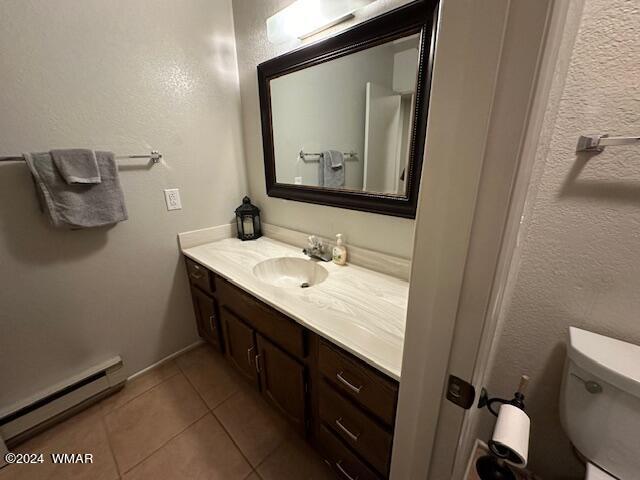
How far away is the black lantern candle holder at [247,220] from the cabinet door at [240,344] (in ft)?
1.82

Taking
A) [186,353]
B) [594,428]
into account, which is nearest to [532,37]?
[594,428]

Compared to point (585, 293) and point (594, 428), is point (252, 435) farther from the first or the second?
point (585, 293)

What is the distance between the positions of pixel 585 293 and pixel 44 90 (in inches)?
87.7

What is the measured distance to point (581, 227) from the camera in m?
0.80

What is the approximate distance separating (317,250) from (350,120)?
687 millimetres

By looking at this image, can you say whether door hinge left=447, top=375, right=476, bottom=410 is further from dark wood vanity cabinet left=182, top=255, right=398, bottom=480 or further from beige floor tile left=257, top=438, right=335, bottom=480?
beige floor tile left=257, top=438, right=335, bottom=480

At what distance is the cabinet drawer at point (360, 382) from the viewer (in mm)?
704

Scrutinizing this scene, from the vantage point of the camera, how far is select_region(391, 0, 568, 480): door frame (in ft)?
1.02

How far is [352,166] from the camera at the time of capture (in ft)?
4.01

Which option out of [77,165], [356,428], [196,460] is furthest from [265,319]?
[77,165]

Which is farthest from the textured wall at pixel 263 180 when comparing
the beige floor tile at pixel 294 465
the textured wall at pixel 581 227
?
the beige floor tile at pixel 294 465

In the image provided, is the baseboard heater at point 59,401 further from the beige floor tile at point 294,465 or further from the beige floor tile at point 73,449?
the beige floor tile at point 294,465

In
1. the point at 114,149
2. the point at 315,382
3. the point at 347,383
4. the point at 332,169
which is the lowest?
the point at 315,382

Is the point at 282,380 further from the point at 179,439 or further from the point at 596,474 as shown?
the point at 596,474
